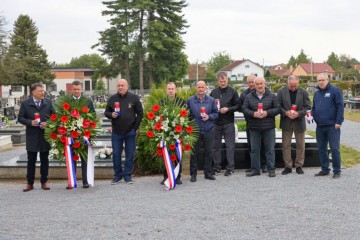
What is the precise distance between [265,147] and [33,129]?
4.00 metres

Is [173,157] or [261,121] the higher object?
[261,121]

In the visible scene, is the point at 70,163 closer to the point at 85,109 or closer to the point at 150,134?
the point at 85,109

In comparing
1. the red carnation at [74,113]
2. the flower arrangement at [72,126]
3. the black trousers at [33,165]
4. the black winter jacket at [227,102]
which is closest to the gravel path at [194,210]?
the black trousers at [33,165]

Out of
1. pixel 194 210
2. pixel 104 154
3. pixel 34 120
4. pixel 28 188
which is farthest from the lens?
pixel 104 154

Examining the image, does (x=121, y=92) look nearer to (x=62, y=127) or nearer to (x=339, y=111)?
(x=62, y=127)

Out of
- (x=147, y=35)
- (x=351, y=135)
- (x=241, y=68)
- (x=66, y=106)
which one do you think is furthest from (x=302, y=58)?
(x=66, y=106)

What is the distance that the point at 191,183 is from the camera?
745 centimetres

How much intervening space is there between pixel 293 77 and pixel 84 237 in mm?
4789

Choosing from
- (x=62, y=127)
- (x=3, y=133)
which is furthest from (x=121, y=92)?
(x=3, y=133)

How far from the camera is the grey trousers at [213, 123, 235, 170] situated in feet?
26.3

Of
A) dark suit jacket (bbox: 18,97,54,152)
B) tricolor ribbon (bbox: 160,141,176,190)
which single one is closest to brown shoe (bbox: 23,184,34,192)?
dark suit jacket (bbox: 18,97,54,152)

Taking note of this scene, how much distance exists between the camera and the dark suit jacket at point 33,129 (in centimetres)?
707

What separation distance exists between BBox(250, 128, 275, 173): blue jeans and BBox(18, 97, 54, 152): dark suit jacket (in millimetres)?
3549

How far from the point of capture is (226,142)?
8.08 meters
